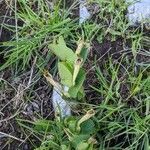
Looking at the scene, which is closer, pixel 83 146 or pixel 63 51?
pixel 83 146

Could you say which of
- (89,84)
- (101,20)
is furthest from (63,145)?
(101,20)

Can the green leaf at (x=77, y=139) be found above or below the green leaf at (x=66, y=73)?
below

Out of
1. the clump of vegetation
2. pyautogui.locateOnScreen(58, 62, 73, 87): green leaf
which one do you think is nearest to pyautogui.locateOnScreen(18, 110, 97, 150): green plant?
the clump of vegetation

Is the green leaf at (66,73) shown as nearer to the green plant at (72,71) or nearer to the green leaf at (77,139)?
the green plant at (72,71)

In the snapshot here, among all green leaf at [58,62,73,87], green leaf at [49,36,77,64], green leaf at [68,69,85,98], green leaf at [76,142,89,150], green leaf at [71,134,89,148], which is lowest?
green leaf at [76,142,89,150]

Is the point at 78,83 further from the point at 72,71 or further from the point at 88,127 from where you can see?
the point at 88,127

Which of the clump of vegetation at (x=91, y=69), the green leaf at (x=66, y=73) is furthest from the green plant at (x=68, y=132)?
the green leaf at (x=66, y=73)

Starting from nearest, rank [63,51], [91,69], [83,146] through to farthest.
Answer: [83,146]
[63,51]
[91,69]

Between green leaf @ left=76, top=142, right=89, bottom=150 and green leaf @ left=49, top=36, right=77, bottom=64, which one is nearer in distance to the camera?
green leaf @ left=76, top=142, right=89, bottom=150

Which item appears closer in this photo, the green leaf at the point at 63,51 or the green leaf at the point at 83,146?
the green leaf at the point at 83,146

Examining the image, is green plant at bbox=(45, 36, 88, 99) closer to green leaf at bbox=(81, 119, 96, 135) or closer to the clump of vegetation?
the clump of vegetation

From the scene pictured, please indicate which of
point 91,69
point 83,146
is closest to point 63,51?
point 91,69
